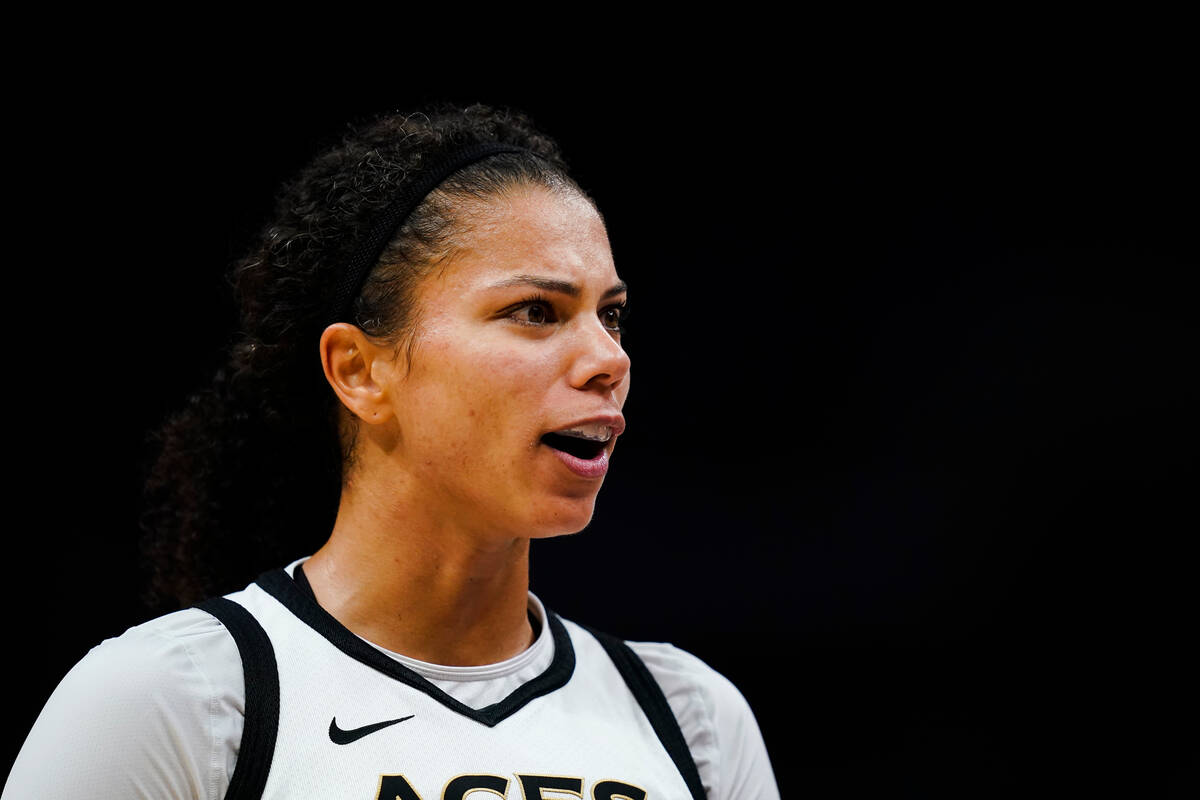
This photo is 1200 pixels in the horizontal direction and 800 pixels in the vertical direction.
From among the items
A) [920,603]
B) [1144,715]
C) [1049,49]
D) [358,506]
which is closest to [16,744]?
[358,506]

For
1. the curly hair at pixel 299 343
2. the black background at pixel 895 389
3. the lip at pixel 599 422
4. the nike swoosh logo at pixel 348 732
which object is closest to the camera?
the nike swoosh logo at pixel 348 732

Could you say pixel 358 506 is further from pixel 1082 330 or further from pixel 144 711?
pixel 1082 330

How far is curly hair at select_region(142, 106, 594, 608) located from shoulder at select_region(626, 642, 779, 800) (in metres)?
0.55

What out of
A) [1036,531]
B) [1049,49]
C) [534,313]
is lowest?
[1036,531]

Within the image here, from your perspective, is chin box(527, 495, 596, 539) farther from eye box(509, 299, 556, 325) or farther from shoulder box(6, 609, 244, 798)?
shoulder box(6, 609, 244, 798)

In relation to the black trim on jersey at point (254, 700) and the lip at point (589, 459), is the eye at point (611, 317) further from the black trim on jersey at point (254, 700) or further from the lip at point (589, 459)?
the black trim on jersey at point (254, 700)

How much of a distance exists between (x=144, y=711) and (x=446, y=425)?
18.6 inches

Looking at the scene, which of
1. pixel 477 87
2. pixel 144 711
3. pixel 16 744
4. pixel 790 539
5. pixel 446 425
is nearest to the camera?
pixel 144 711

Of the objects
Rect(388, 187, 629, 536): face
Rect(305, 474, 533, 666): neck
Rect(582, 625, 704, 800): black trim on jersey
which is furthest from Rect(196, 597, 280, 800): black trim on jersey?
Rect(582, 625, 704, 800): black trim on jersey

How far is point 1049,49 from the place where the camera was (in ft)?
10.5

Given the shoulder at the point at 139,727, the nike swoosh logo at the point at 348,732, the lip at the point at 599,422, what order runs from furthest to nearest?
the lip at the point at 599,422 → the nike swoosh logo at the point at 348,732 → the shoulder at the point at 139,727

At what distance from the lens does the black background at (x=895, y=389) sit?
292 cm

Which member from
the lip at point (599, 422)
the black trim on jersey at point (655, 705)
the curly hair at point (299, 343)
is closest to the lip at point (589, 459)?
the lip at point (599, 422)

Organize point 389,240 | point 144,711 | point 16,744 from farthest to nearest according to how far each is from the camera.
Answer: point 16,744, point 389,240, point 144,711
